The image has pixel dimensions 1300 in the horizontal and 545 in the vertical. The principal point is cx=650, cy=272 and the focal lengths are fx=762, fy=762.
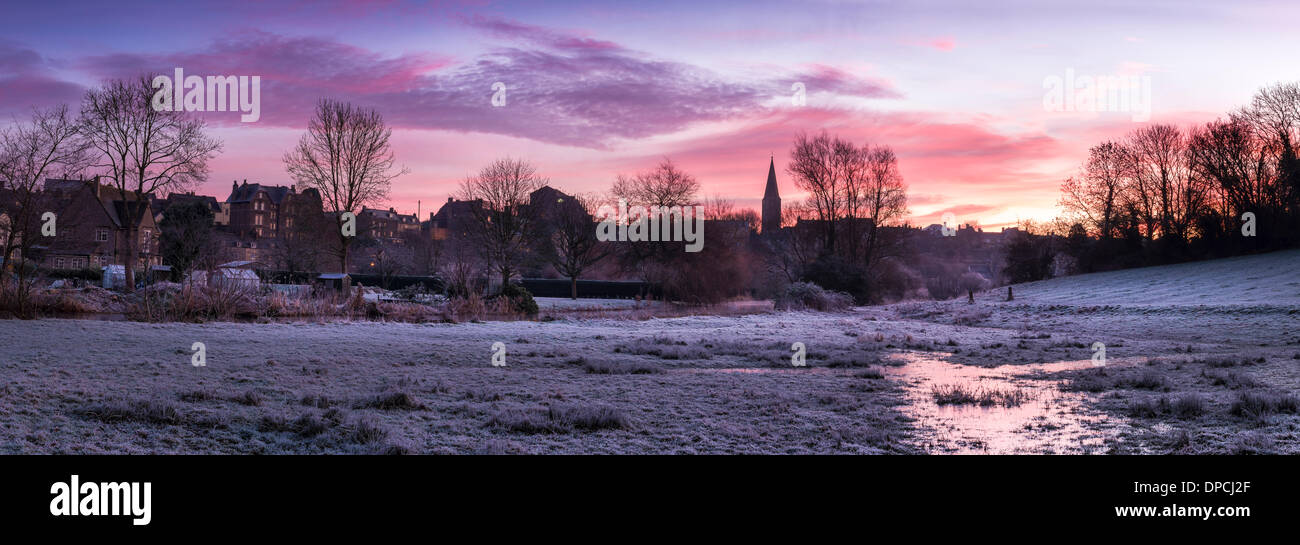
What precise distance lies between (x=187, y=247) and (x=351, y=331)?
21672 mm

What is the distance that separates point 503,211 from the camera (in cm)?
4778

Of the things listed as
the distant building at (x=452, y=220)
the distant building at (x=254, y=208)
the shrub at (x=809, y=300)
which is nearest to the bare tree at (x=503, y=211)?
the distant building at (x=452, y=220)

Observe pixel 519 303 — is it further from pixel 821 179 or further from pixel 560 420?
pixel 821 179

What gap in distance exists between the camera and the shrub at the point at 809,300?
3809 centimetres

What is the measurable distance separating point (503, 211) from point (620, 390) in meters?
38.2

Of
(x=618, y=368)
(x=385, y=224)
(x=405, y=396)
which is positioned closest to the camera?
(x=405, y=396)

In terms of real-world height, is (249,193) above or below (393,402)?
above

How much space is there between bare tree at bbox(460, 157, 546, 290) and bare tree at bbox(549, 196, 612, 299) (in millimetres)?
2562

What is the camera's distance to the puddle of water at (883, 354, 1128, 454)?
24.1ft

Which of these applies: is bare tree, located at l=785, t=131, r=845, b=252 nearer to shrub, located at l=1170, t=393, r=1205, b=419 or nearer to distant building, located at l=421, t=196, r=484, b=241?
distant building, located at l=421, t=196, r=484, b=241

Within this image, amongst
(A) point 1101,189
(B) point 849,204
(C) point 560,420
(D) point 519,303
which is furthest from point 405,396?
(A) point 1101,189

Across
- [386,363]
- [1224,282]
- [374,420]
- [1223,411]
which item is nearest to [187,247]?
[386,363]

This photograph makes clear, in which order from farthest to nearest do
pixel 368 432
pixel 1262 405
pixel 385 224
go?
pixel 385 224, pixel 1262 405, pixel 368 432
